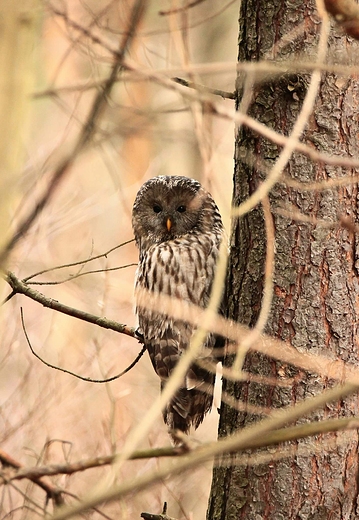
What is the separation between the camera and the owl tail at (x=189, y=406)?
14.3 feet

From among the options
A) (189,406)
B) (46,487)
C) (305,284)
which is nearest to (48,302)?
(46,487)

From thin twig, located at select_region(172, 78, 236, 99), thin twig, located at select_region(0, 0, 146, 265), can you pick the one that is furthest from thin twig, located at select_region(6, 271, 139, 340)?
thin twig, located at select_region(0, 0, 146, 265)

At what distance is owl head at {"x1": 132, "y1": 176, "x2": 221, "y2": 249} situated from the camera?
484 cm

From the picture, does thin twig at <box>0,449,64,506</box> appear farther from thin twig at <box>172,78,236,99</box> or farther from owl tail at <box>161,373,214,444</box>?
thin twig at <box>172,78,236,99</box>

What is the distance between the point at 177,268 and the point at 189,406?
820 millimetres

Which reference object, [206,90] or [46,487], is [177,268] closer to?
[206,90]

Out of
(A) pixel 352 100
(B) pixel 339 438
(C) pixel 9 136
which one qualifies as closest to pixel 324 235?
(A) pixel 352 100

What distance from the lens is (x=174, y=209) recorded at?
16.1 ft

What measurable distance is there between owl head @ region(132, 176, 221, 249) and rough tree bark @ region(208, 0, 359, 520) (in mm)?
1595

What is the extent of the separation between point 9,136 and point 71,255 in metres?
3.69

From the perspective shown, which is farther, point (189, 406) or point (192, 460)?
point (189, 406)

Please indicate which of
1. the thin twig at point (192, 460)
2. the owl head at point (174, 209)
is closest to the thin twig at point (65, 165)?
the thin twig at point (192, 460)

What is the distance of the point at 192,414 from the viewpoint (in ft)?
14.5

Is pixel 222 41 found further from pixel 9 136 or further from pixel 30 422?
pixel 9 136
